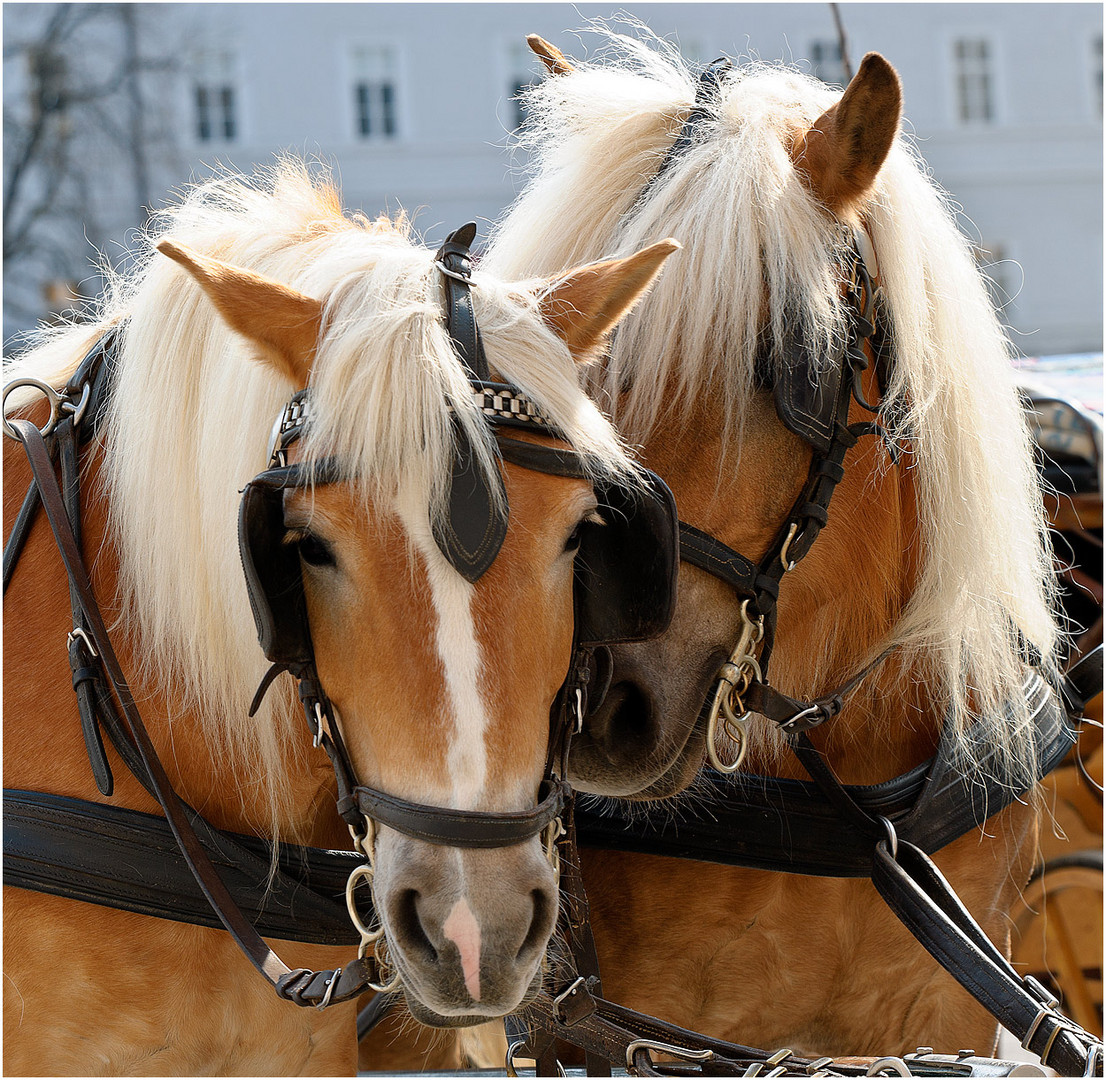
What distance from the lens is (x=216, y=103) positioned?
11898 millimetres

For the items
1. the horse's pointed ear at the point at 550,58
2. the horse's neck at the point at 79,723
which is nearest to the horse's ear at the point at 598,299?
the horse's neck at the point at 79,723

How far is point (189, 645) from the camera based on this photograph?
1.17m

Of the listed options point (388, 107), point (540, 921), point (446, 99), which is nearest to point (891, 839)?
point (540, 921)

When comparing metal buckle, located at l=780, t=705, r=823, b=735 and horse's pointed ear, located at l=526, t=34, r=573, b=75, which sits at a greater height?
horse's pointed ear, located at l=526, t=34, r=573, b=75

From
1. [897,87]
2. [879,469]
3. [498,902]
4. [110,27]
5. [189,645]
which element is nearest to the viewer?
[498,902]

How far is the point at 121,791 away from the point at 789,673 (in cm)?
89

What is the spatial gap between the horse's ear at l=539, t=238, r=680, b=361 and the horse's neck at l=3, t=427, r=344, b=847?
22.3 inches

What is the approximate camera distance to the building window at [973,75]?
509 inches

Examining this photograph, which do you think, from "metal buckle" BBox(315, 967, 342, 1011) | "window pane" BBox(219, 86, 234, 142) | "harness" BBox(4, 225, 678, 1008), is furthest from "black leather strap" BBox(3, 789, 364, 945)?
"window pane" BBox(219, 86, 234, 142)

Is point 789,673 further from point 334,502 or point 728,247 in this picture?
point 334,502

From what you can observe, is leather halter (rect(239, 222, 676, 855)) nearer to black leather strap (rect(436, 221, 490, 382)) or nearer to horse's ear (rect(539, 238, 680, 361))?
black leather strap (rect(436, 221, 490, 382))

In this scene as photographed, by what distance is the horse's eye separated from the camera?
3.18 feet

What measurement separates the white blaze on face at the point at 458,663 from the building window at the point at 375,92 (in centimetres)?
1249

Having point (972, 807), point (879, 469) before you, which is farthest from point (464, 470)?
point (972, 807)
